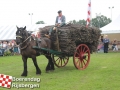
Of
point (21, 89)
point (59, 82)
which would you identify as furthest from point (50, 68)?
point (21, 89)

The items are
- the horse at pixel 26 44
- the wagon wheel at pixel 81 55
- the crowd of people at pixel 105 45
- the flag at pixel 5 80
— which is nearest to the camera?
the flag at pixel 5 80

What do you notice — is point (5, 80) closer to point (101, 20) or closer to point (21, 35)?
point (21, 35)

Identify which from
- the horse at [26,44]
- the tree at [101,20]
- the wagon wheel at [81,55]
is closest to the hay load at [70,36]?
the wagon wheel at [81,55]

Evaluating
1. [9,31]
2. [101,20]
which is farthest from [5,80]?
[101,20]

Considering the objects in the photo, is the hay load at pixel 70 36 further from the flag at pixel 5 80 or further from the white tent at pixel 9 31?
the white tent at pixel 9 31

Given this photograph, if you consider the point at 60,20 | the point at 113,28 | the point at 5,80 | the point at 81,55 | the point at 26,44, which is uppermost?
the point at 113,28

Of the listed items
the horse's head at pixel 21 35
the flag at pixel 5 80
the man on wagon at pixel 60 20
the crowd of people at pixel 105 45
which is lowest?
the flag at pixel 5 80

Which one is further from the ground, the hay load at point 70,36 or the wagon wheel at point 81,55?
the hay load at point 70,36

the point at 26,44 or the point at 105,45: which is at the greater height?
the point at 26,44

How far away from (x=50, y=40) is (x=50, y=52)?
0.55 meters

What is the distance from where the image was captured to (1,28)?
27.3 m

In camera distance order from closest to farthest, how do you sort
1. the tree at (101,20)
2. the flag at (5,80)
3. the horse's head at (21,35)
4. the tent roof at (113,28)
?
the flag at (5,80) → the horse's head at (21,35) → the tent roof at (113,28) → the tree at (101,20)

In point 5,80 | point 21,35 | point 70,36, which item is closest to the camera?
point 5,80

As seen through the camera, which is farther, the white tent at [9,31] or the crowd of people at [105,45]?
the white tent at [9,31]
